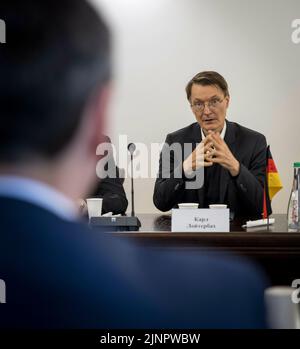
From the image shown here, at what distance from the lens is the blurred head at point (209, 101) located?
8.84 ft

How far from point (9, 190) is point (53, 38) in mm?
146

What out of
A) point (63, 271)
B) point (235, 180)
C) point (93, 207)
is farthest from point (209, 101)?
point (63, 271)

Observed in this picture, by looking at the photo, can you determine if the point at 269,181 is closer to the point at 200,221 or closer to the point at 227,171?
the point at 200,221

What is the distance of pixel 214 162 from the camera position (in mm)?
2402

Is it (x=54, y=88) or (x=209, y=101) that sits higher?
(x=209, y=101)

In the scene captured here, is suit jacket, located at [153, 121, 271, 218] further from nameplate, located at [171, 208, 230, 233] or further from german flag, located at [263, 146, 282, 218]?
nameplate, located at [171, 208, 230, 233]

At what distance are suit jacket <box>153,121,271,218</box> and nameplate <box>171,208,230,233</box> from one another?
66cm

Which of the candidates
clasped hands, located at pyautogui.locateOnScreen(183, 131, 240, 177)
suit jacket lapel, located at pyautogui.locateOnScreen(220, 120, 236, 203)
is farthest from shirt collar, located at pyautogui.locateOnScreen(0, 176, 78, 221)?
suit jacket lapel, located at pyautogui.locateOnScreen(220, 120, 236, 203)

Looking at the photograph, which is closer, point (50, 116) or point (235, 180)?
point (50, 116)

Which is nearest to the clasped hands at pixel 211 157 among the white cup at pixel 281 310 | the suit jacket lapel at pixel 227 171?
the suit jacket lapel at pixel 227 171

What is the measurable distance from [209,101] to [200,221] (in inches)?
47.8
